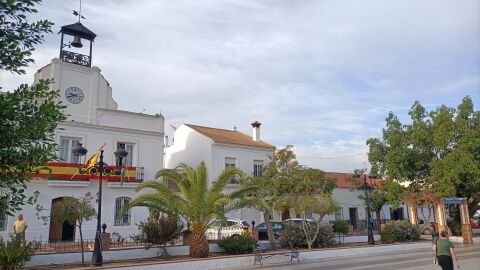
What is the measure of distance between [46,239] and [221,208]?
11.6 m

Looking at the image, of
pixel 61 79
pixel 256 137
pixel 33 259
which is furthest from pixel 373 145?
pixel 33 259

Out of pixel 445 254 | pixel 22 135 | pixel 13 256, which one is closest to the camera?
pixel 22 135

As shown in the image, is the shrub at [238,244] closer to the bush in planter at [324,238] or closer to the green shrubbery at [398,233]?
the bush in planter at [324,238]

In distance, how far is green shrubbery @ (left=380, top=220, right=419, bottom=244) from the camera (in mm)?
25641

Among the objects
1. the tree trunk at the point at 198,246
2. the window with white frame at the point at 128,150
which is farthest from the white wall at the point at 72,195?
the tree trunk at the point at 198,246

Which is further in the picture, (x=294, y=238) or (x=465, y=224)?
(x=465, y=224)

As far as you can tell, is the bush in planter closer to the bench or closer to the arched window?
the bench

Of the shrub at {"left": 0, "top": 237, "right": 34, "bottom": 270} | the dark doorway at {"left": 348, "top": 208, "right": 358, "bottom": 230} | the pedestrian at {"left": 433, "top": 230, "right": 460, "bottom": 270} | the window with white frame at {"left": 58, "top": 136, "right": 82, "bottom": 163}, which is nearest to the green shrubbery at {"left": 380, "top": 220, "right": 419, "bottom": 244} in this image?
the dark doorway at {"left": 348, "top": 208, "right": 358, "bottom": 230}

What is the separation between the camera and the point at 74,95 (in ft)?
83.4

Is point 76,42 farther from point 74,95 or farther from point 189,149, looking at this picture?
point 189,149

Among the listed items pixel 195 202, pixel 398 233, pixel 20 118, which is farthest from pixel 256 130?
pixel 20 118

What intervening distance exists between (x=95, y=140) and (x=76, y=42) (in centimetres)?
591

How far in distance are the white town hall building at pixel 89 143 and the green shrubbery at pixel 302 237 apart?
9.56 meters

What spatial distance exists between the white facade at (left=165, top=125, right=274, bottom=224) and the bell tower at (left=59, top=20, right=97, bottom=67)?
35.3 feet
